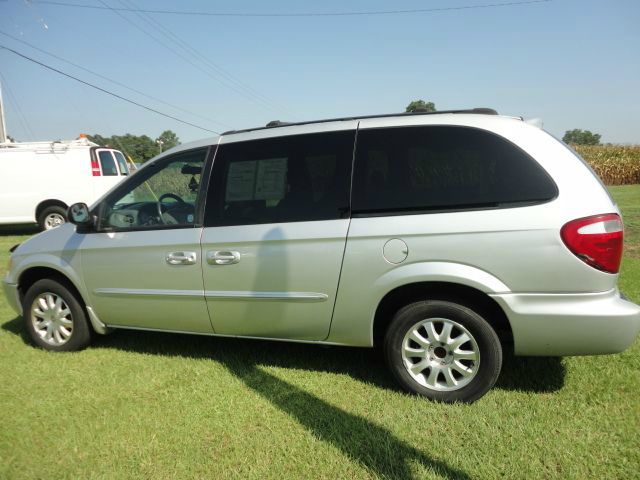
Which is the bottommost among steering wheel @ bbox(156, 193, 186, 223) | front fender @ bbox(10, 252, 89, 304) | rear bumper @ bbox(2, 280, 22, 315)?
rear bumper @ bbox(2, 280, 22, 315)

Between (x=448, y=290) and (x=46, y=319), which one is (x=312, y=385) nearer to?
(x=448, y=290)

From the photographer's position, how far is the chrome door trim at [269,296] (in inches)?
118

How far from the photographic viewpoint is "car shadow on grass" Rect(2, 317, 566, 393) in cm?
313

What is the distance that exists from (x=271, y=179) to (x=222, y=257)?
65cm

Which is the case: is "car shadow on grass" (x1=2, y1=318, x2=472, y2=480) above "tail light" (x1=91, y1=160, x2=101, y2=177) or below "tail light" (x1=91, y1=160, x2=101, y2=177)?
below

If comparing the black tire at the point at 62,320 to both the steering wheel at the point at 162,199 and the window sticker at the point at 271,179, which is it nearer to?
the steering wheel at the point at 162,199

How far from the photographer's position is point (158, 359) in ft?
12.2

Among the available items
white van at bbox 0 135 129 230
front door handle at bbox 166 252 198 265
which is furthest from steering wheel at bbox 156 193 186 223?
white van at bbox 0 135 129 230

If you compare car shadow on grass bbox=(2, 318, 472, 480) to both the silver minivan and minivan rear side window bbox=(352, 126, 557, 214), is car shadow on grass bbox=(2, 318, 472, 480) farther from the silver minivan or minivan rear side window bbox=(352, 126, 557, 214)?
minivan rear side window bbox=(352, 126, 557, 214)

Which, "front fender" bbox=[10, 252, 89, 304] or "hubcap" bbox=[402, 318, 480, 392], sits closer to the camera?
"hubcap" bbox=[402, 318, 480, 392]

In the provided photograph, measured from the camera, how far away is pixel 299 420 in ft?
8.96

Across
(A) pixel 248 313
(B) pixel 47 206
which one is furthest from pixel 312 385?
(B) pixel 47 206

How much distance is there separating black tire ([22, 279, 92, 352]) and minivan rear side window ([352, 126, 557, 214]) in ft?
8.53

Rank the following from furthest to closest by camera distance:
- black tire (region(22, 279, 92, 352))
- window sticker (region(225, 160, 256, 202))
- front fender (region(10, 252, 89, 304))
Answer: black tire (region(22, 279, 92, 352)) < front fender (region(10, 252, 89, 304)) < window sticker (region(225, 160, 256, 202))
